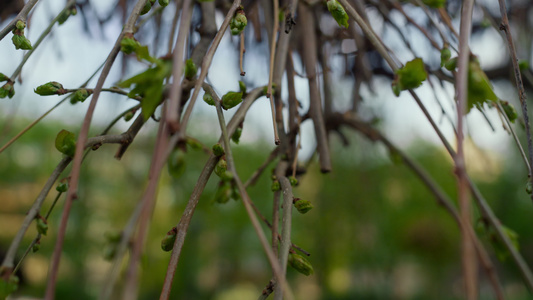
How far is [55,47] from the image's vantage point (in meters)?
0.78

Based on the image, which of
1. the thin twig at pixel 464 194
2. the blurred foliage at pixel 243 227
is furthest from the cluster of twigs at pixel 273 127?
the blurred foliage at pixel 243 227

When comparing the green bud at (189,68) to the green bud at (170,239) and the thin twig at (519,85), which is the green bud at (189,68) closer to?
the green bud at (170,239)

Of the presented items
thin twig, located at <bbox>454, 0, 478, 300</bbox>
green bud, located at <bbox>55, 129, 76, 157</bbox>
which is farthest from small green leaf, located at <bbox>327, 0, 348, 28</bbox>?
green bud, located at <bbox>55, 129, 76, 157</bbox>

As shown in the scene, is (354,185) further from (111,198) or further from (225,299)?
(225,299)

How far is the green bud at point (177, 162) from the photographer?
0.86 ft

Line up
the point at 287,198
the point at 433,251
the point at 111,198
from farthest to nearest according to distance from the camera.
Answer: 1. the point at 433,251
2. the point at 111,198
3. the point at 287,198

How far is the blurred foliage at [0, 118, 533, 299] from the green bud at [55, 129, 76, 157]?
3.46 meters

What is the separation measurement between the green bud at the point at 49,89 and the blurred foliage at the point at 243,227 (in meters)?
3.41

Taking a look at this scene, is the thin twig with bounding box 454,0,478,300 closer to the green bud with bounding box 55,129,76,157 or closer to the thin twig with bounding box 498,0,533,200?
the thin twig with bounding box 498,0,533,200

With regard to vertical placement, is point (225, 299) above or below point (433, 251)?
below

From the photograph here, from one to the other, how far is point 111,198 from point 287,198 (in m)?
5.21

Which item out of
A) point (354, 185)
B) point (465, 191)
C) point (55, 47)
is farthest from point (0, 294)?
point (354, 185)

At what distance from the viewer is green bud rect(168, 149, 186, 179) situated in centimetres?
26

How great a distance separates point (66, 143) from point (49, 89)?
82mm
